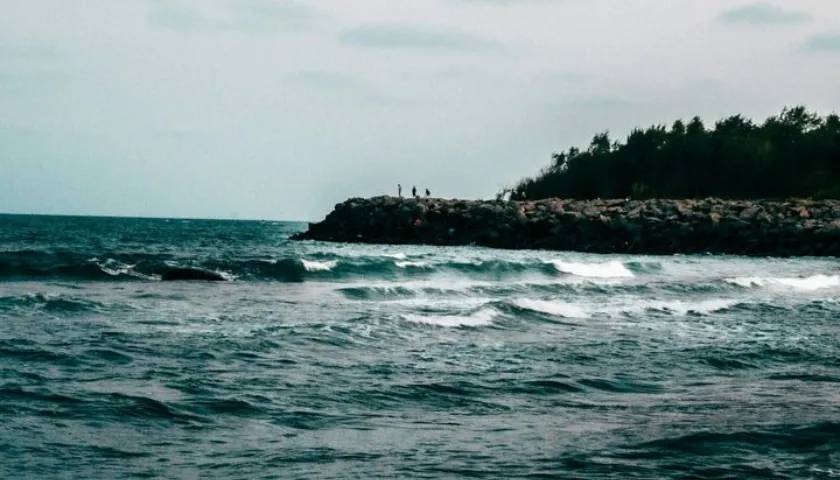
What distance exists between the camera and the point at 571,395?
982cm

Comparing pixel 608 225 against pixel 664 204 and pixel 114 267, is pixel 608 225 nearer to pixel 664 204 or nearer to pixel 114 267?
pixel 664 204

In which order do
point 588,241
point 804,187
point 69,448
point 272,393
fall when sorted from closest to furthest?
point 69,448, point 272,393, point 588,241, point 804,187

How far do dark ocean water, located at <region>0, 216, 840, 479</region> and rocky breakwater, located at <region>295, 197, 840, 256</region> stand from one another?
22.7m

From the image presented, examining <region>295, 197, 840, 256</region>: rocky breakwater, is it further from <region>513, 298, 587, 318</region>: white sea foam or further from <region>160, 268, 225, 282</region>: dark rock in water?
<region>513, 298, 587, 318</region>: white sea foam

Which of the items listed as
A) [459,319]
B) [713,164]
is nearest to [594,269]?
[459,319]

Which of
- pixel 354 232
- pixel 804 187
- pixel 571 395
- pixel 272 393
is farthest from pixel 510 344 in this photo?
pixel 804 187

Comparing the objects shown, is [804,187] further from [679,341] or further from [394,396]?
[394,396]

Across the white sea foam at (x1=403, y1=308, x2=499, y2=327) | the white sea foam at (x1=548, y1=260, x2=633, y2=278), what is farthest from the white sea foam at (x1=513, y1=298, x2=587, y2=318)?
the white sea foam at (x1=548, y1=260, x2=633, y2=278)

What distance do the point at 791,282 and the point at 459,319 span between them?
13.6 meters

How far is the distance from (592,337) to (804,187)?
188 feet

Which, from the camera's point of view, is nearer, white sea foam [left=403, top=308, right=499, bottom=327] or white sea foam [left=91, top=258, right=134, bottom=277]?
white sea foam [left=403, top=308, right=499, bottom=327]

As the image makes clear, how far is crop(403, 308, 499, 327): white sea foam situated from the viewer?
16.0 m

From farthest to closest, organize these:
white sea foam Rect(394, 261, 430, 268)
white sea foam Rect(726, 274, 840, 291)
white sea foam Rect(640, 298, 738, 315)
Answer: white sea foam Rect(394, 261, 430, 268), white sea foam Rect(726, 274, 840, 291), white sea foam Rect(640, 298, 738, 315)

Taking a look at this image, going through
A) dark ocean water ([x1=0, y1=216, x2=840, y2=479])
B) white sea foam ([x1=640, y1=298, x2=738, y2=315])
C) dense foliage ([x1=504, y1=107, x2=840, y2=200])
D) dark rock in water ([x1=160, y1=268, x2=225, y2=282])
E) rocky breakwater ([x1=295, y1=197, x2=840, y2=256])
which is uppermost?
dense foliage ([x1=504, y1=107, x2=840, y2=200])
